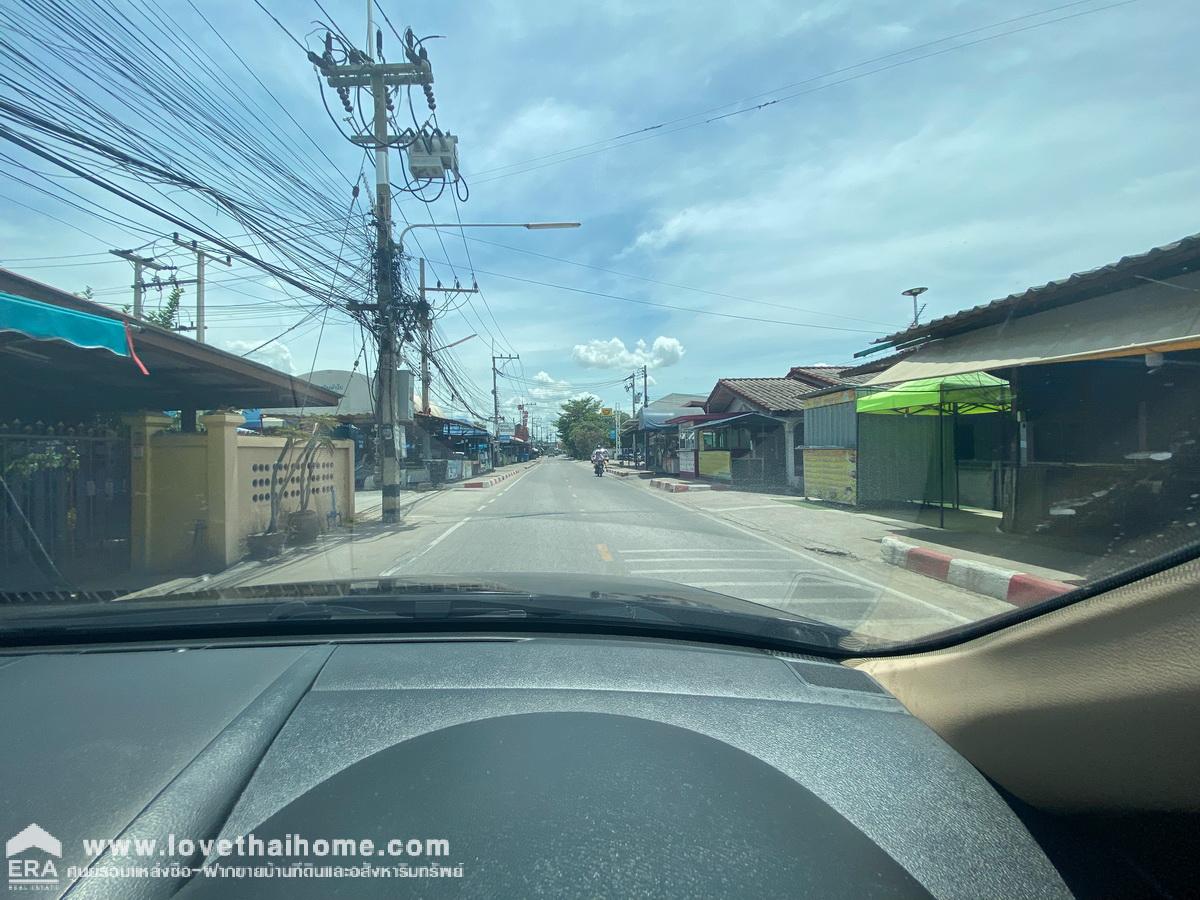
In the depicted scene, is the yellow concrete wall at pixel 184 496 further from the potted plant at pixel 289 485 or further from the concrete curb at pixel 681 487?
the concrete curb at pixel 681 487

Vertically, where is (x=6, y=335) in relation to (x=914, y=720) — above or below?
above

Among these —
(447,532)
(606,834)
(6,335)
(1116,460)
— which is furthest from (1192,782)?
(447,532)

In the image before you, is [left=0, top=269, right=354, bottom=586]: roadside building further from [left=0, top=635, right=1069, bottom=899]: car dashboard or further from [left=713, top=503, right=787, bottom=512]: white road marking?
[left=713, top=503, right=787, bottom=512]: white road marking

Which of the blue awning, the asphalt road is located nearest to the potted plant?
the asphalt road

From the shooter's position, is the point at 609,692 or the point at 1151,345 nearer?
the point at 609,692

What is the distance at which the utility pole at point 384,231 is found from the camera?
47.5 ft

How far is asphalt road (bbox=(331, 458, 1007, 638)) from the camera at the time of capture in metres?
6.32

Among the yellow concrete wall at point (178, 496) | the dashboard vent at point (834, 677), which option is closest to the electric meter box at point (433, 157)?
the yellow concrete wall at point (178, 496)

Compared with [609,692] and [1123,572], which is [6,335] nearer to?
[609,692]

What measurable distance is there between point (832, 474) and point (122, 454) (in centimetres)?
1419

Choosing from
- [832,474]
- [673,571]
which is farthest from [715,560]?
[832,474]

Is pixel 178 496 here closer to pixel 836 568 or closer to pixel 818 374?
pixel 836 568

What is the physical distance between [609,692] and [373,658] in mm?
803

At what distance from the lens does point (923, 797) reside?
1.73m
